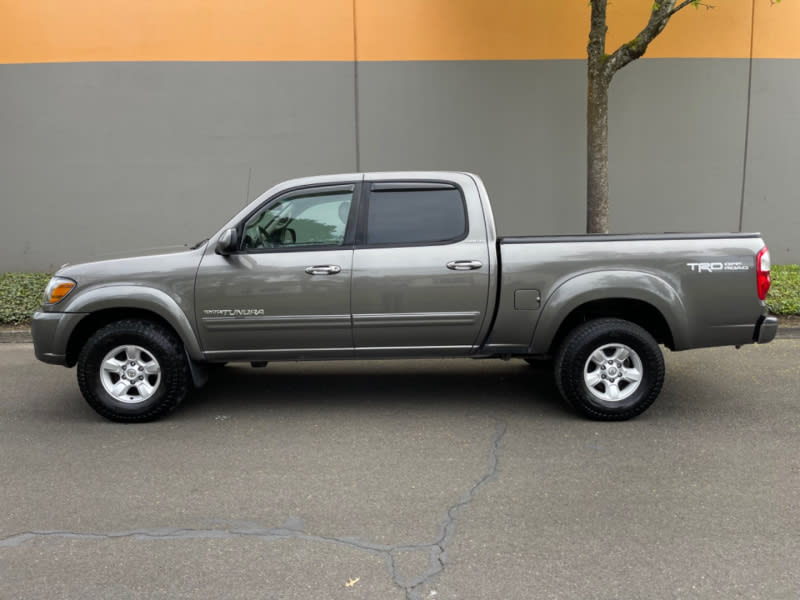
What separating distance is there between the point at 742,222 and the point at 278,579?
1047cm

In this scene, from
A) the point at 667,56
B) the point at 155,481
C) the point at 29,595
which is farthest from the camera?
the point at 667,56

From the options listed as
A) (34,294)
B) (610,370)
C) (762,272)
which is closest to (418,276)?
(610,370)

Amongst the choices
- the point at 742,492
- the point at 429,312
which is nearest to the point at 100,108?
the point at 429,312

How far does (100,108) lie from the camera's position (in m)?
10.9

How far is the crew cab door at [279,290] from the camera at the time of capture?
205 inches

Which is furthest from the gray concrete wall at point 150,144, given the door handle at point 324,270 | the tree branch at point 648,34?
the door handle at point 324,270

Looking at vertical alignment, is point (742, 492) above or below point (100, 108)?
below

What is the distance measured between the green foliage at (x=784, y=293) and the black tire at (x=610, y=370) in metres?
4.06

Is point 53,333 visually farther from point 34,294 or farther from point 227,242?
point 34,294

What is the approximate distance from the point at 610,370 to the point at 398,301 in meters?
1.67

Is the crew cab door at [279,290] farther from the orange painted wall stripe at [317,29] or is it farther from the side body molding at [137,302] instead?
the orange painted wall stripe at [317,29]

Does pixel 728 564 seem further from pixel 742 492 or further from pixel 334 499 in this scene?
pixel 334 499

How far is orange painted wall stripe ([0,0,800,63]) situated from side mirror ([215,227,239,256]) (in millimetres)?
6412

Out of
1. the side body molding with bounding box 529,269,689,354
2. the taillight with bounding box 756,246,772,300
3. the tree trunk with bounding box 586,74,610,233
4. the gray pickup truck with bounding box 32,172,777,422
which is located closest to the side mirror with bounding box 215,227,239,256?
the gray pickup truck with bounding box 32,172,777,422
